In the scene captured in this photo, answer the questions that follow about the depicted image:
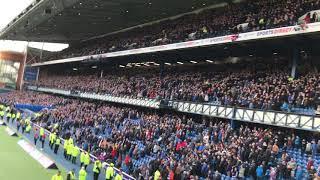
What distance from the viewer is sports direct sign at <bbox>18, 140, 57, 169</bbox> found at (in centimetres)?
2658

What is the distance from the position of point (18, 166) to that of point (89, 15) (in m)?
33.8

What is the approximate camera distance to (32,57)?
9325cm

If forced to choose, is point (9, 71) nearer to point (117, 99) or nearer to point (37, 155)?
point (117, 99)

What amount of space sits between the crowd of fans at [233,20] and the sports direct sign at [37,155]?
15106 mm

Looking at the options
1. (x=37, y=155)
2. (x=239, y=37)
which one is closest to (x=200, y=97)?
(x=239, y=37)

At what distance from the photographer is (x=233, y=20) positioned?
35.7m

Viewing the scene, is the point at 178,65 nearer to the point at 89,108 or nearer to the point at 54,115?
the point at 89,108

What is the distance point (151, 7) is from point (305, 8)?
24.0 m

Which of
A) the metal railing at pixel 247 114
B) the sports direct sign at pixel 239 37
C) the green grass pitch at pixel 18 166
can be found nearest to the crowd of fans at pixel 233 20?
the sports direct sign at pixel 239 37

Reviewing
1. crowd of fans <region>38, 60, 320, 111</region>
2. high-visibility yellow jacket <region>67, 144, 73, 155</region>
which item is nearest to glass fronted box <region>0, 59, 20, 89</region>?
crowd of fans <region>38, 60, 320, 111</region>

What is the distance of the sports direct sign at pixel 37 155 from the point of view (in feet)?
87.2

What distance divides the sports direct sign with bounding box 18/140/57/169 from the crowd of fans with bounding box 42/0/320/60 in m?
15.1

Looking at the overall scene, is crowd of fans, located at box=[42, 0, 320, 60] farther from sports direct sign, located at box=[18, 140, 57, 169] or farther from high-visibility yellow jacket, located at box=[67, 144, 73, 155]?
sports direct sign, located at box=[18, 140, 57, 169]

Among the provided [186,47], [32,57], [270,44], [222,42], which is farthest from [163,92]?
[32,57]
